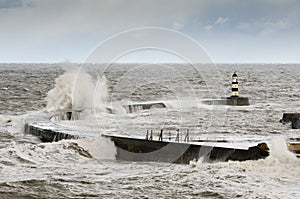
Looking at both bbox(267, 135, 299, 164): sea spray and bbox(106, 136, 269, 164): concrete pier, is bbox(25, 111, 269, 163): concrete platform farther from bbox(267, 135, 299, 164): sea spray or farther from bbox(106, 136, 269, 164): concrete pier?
bbox(267, 135, 299, 164): sea spray

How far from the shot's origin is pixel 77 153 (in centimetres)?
1176

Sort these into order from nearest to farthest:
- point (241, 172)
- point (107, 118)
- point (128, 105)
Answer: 1. point (241, 172)
2. point (107, 118)
3. point (128, 105)

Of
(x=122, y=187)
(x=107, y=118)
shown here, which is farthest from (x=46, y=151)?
(x=107, y=118)

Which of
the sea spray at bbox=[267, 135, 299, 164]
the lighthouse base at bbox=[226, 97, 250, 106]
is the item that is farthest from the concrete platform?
the lighthouse base at bbox=[226, 97, 250, 106]

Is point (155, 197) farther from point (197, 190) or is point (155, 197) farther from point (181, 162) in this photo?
point (181, 162)

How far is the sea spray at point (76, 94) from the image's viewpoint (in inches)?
849

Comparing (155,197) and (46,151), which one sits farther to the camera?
(46,151)

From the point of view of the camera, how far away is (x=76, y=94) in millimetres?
22250

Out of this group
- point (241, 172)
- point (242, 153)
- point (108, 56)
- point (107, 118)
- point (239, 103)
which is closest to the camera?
point (241, 172)

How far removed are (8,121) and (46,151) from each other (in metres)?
7.81

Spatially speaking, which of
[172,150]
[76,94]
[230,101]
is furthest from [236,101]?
[172,150]

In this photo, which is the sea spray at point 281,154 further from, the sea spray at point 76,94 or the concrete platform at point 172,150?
the sea spray at point 76,94

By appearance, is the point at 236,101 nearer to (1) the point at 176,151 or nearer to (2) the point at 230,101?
(2) the point at 230,101

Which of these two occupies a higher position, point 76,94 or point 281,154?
point 76,94
